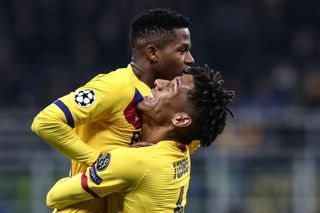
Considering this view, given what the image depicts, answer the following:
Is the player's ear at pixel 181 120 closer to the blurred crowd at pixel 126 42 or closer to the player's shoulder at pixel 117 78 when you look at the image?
the player's shoulder at pixel 117 78

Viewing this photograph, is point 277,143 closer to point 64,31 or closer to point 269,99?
point 269,99

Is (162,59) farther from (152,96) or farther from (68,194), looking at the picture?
(68,194)

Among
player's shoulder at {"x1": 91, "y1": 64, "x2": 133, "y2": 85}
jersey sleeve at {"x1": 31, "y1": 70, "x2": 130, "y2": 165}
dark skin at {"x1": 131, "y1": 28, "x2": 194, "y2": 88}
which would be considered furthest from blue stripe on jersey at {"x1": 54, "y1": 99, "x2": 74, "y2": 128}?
dark skin at {"x1": 131, "y1": 28, "x2": 194, "y2": 88}

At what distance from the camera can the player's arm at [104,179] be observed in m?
4.74

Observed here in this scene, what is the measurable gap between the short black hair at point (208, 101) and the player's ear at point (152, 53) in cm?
30

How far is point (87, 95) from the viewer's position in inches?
192

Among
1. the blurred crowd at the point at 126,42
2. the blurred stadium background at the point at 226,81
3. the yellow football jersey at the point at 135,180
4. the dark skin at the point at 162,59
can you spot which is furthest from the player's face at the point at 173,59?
the blurred crowd at the point at 126,42

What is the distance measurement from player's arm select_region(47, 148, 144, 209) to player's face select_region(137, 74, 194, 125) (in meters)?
0.23

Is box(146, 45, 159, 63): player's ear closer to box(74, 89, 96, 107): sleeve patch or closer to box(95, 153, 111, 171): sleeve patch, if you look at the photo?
box(74, 89, 96, 107): sleeve patch

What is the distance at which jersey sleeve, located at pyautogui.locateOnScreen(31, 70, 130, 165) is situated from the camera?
15.9 feet

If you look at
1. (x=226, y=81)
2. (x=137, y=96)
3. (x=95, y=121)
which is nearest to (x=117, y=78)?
(x=137, y=96)

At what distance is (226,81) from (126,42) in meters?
1.40

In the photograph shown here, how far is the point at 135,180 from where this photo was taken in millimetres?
4770

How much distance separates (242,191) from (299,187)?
55 centimetres
